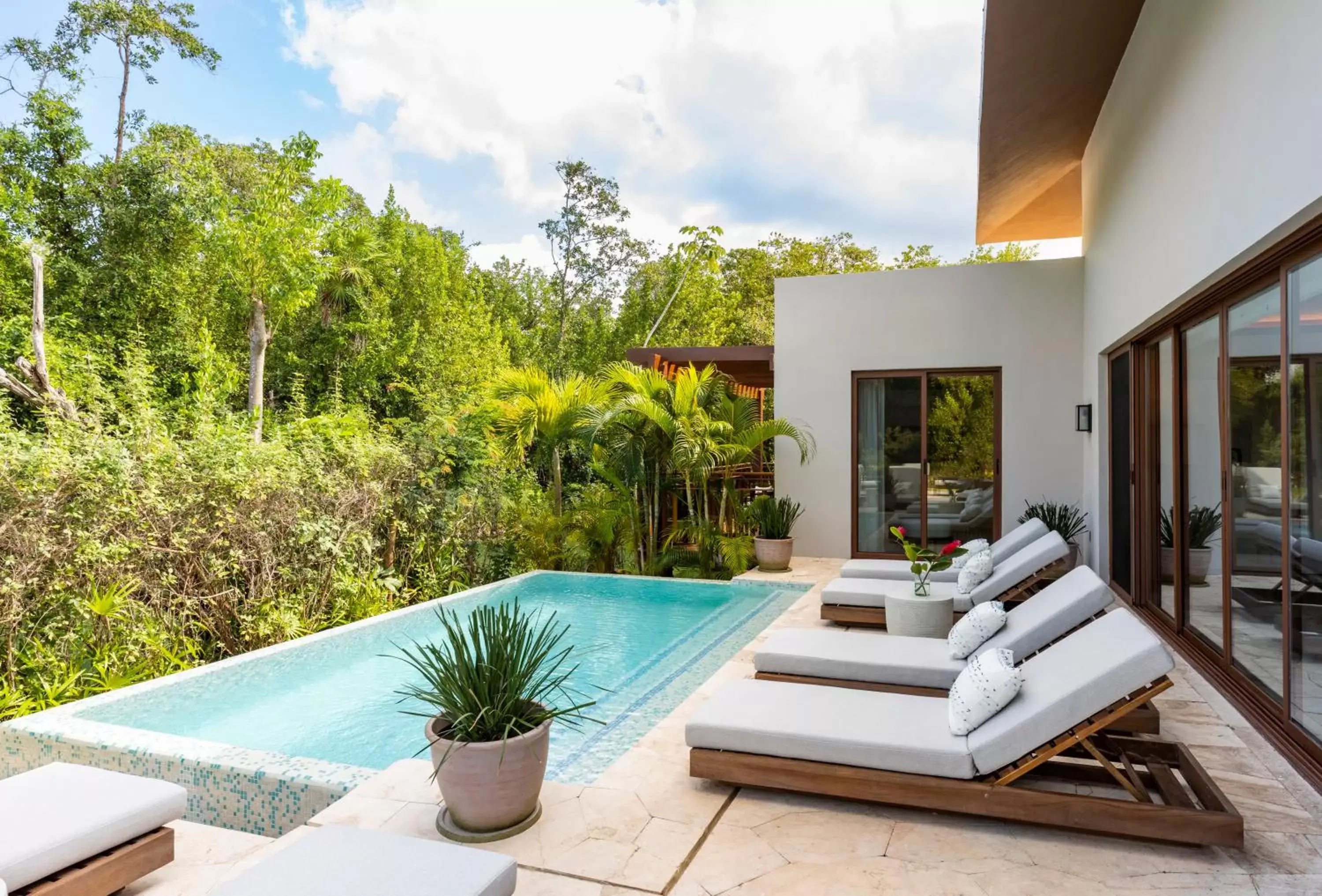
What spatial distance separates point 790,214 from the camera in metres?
30.9

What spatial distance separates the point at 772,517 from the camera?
33.0 feet

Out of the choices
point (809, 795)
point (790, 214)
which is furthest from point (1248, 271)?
point (790, 214)

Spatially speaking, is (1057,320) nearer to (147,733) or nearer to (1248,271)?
(1248,271)

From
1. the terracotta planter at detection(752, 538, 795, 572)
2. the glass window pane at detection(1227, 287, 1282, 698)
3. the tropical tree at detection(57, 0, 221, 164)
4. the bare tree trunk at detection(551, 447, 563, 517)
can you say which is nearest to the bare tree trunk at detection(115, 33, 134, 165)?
the tropical tree at detection(57, 0, 221, 164)

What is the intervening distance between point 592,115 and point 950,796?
1047 inches

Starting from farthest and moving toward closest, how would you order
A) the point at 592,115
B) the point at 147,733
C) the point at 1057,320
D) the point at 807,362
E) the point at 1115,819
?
the point at 592,115
the point at 807,362
the point at 1057,320
the point at 147,733
the point at 1115,819

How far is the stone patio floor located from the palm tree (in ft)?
22.6

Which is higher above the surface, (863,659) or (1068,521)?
(1068,521)

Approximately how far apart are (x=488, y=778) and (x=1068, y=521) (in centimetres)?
840

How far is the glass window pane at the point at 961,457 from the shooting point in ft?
33.8

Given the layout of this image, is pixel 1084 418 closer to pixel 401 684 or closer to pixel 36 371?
pixel 401 684

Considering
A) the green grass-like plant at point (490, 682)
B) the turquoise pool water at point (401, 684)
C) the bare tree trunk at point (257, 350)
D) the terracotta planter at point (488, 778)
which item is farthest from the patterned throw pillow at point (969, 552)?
the bare tree trunk at point (257, 350)

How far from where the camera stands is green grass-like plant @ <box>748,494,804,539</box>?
10.0 m

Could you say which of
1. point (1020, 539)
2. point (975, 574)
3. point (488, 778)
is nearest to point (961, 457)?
point (1020, 539)
